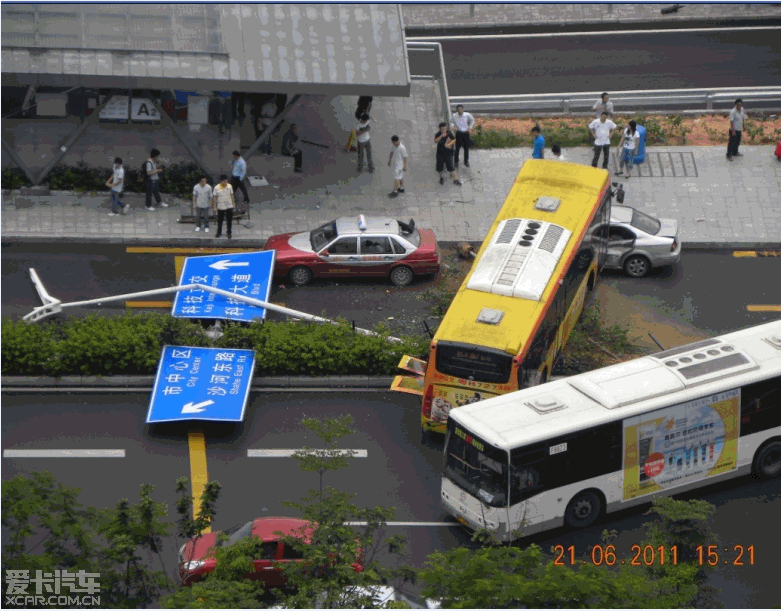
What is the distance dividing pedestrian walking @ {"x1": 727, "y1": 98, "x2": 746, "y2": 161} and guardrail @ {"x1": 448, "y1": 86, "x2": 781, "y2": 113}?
236 centimetres

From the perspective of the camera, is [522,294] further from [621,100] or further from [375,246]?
[621,100]

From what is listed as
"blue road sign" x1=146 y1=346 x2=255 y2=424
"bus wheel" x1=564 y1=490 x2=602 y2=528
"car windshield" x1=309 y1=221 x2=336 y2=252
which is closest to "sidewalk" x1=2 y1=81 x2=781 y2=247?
"car windshield" x1=309 y1=221 x2=336 y2=252

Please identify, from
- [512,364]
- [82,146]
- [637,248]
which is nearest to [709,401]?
[512,364]

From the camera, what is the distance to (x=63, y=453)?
2512 centimetres

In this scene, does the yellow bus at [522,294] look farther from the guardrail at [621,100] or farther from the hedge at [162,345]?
the guardrail at [621,100]

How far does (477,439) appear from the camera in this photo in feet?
72.3

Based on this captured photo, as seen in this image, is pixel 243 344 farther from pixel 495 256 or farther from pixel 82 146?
pixel 82 146

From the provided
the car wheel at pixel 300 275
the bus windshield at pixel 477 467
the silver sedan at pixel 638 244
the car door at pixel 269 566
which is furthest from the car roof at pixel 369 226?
the car door at pixel 269 566

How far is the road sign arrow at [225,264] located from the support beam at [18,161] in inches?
270

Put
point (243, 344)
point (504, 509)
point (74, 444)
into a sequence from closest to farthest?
point (504, 509) < point (74, 444) < point (243, 344)

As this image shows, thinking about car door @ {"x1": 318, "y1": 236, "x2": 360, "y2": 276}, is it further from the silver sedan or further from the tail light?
the tail light

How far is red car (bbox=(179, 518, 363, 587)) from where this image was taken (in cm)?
2006

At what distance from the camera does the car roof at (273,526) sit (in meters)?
20.7

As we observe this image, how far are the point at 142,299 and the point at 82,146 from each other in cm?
639
